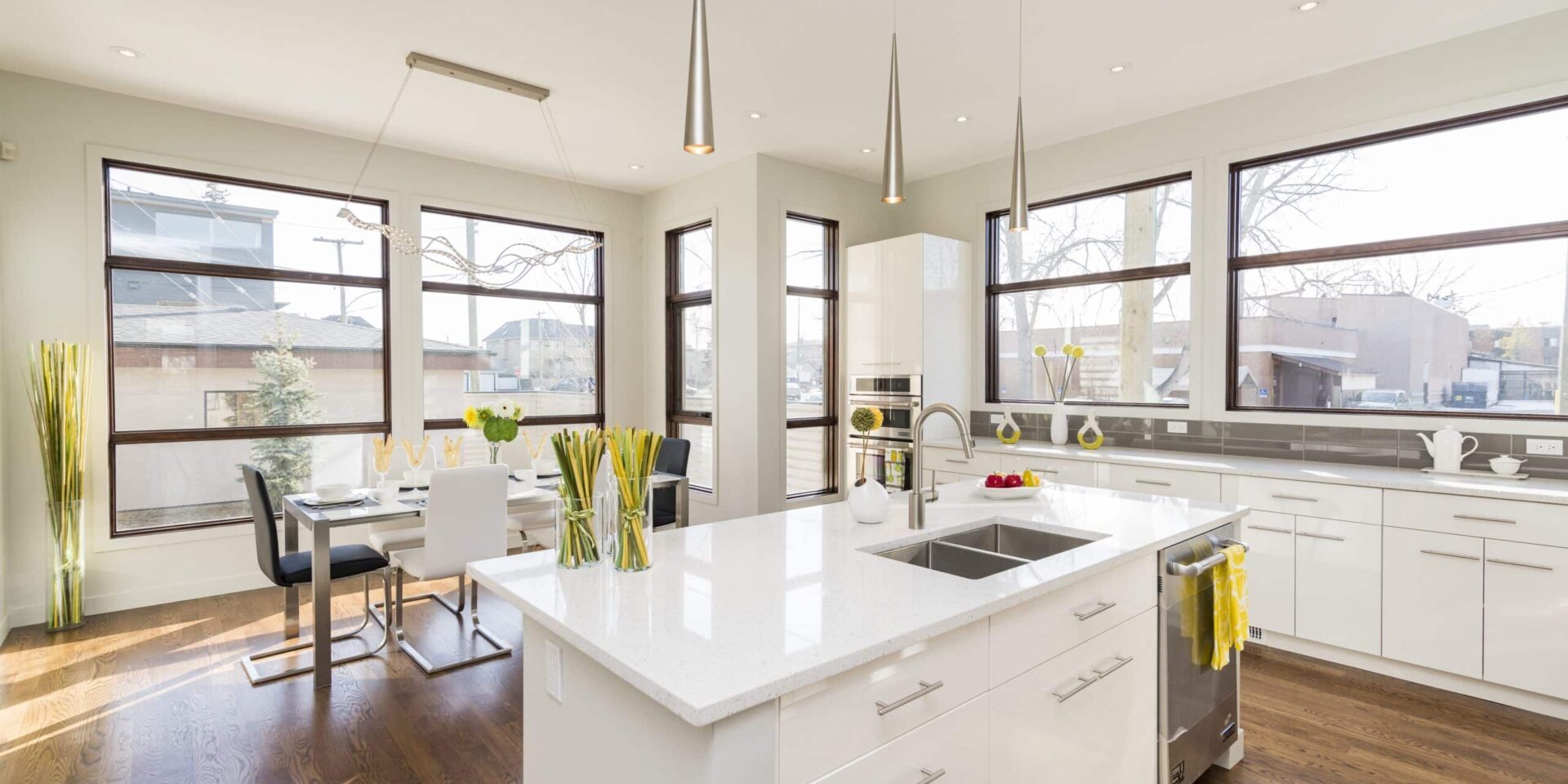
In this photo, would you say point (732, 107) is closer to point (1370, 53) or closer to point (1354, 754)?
point (1370, 53)

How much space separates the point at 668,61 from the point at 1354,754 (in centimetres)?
402

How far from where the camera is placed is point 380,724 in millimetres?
2764

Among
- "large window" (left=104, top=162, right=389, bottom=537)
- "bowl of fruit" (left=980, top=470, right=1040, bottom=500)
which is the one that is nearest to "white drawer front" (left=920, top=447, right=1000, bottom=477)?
"bowl of fruit" (left=980, top=470, right=1040, bottom=500)

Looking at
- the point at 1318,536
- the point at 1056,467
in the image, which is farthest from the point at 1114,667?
the point at 1056,467

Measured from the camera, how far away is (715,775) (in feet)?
3.63

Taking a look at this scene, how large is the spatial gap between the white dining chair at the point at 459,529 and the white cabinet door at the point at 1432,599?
3.89m

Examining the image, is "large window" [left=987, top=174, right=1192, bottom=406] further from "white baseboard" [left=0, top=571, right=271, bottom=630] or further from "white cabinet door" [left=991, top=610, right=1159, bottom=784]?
"white baseboard" [left=0, top=571, right=271, bottom=630]

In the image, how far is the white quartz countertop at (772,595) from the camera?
46.6 inches

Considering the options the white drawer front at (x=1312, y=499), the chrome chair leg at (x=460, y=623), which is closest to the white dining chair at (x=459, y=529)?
the chrome chair leg at (x=460, y=623)

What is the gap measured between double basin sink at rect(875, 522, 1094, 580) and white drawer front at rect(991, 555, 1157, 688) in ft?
0.49

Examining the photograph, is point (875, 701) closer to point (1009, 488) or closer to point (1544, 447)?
point (1009, 488)

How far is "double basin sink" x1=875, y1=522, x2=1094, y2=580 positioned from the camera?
2.07 meters

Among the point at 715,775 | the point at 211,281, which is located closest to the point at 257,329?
the point at 211,281

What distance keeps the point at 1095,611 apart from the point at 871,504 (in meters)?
0.68
